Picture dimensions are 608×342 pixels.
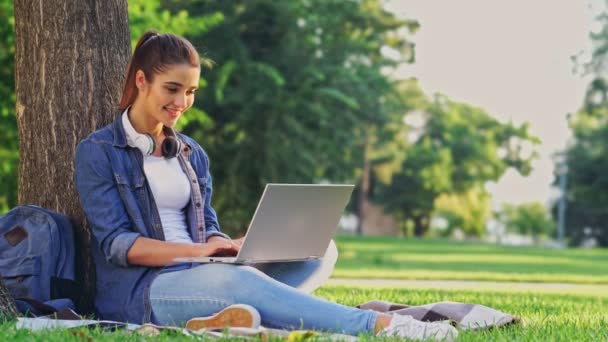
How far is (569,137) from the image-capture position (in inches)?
2157

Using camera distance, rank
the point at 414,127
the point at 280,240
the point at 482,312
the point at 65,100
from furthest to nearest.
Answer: the point at 414,127 → the point at 65,100 → the point at 482,312 → the point at 280,240

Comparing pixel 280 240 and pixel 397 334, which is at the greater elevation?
pixel 280 240

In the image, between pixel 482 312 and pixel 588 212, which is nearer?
pixel 482 312

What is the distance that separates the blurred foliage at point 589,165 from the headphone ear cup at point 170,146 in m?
43.6

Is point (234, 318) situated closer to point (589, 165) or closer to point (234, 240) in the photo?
point (234, 240)

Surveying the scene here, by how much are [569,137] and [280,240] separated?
169 ft

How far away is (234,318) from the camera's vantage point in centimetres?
471

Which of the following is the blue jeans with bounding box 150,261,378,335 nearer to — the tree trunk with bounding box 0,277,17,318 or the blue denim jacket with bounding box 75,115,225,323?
the blue denim jacket with bounding box 75,115,225,323

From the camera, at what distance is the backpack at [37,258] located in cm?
543

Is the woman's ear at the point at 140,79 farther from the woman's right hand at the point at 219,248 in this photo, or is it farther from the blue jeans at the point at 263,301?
the blue jeans at the point at 263,301

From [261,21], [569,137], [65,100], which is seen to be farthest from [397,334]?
[569,137]

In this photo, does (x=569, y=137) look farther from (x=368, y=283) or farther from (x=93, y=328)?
(x=93, y=328)

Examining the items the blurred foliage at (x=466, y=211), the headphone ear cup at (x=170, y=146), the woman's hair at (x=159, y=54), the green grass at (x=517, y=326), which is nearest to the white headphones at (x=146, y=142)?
the headphone ear cup at (x=170, y=146)

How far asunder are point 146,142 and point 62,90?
1.11m
